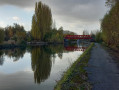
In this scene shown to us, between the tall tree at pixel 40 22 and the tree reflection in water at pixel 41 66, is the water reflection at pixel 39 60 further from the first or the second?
the tall tree at pixel 40 22

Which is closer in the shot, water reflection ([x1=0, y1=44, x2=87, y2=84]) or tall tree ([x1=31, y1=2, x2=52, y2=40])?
water reflection ([x1=0, y1=44, x2=87, y2=84])

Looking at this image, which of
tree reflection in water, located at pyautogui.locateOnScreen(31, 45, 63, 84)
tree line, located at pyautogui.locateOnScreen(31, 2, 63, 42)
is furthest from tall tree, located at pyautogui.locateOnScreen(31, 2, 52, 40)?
tree reflection in water, located at pyautogui.locateOnScreen(31, 45, 63, 84)

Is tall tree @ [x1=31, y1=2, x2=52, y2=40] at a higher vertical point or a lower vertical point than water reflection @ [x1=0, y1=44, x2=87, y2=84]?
higher

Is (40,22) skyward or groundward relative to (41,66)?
skyward

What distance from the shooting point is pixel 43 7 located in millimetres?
62406

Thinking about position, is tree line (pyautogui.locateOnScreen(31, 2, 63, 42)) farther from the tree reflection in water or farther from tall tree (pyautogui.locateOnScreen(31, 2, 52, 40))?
the tree reflection in water

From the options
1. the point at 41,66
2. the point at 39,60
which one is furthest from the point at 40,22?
A: the point at 41,66

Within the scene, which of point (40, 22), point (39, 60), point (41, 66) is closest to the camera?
point (41, 66)

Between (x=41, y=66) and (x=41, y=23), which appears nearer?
(x=41, y=66)

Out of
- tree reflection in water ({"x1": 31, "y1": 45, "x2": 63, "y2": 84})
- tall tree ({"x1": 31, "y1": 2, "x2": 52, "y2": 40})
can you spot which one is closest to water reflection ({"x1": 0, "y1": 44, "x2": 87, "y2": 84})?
tree reflection in water ({"x1": 31, "y1": 45, "x2": 63, "y2": 84})

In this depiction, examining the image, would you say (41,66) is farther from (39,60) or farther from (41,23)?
(41,23)

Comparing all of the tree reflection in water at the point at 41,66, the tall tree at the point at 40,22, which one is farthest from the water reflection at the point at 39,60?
the tall tree at the point at 40,22

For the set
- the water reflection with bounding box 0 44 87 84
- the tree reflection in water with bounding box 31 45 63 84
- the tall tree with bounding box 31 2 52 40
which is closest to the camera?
the tree reflection in water with bounding box 31 45 63 84

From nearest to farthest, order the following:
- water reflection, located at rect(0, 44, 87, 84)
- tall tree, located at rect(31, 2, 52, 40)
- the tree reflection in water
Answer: the tree reflection in water
water reflection, located at rect(0, 44, 87, 84)
tall tree, located at rect(31, 2, 52, 40)
